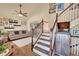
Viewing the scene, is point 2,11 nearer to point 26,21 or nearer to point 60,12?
point 26,21

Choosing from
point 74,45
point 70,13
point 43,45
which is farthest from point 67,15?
point 43,45

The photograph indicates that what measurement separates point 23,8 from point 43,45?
1.85 ft

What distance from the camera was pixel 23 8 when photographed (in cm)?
221

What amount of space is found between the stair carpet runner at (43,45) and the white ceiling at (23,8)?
0.33 metres

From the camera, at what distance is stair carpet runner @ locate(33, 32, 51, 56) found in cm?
223

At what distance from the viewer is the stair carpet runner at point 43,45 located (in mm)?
2229

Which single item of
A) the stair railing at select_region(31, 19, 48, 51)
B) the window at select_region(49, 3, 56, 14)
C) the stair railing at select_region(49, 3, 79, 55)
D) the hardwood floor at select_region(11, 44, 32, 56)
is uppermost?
Answer: the window at select_region(49, 3, 56, 14)

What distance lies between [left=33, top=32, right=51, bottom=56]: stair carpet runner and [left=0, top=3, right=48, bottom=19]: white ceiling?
33 cm

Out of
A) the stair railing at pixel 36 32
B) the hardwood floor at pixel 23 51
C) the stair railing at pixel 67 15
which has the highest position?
the stair railing at pixel 67 15

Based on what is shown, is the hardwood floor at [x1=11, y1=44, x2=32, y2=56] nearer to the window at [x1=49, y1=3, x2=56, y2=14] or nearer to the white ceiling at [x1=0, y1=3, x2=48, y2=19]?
the white ceiling at [x1=0, y1=3, x2=48, y2=19]

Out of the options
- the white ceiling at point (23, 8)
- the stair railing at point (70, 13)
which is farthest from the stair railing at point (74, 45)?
the white ceiling at point (23, 8)

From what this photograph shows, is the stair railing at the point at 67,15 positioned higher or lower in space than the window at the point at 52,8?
lower

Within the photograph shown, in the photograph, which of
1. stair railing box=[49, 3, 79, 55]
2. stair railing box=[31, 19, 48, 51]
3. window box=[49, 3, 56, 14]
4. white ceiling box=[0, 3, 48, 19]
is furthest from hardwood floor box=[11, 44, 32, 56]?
window box=[49, 3, 56, 14]

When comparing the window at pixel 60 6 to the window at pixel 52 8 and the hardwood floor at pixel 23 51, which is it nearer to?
the window at pixel 52 8
